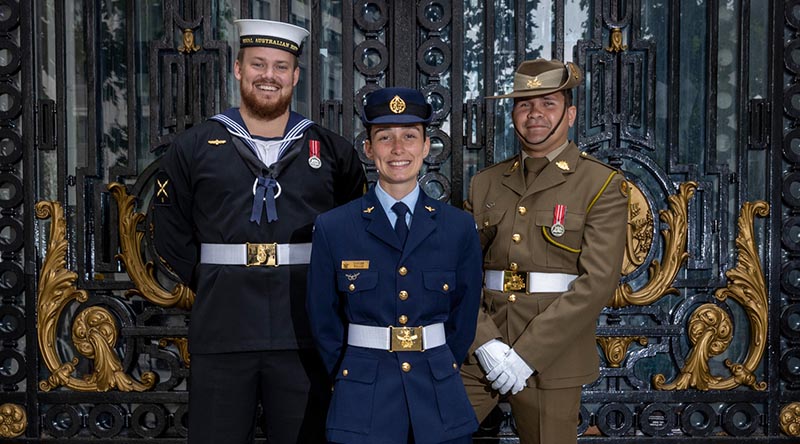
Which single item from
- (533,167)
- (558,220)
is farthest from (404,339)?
(533,167)

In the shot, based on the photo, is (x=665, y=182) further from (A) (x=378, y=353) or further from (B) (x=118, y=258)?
(B) (x=118, y=258)

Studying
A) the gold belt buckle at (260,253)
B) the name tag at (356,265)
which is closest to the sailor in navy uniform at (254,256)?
the gold belt buckle at (260,253)

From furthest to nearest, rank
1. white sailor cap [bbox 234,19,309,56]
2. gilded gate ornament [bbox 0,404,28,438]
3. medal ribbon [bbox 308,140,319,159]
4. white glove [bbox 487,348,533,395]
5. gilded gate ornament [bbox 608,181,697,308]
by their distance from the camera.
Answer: gilded gate ornament [bbox 0,404,28,438], gilded gate ornament [bbox 608,181,697,308], medal ribbon [bbox 308,140,319,159], white sailor cap [bbox 234,19,309,56], white glove [bbox 487,348,533,395]

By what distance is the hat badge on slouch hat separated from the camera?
2.59m

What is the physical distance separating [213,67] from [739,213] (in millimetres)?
2855

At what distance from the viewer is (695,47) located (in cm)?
351

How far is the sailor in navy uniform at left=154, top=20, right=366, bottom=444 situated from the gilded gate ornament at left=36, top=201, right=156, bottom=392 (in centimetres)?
124

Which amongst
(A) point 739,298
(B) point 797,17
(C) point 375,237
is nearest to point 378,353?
(C) point 375,237

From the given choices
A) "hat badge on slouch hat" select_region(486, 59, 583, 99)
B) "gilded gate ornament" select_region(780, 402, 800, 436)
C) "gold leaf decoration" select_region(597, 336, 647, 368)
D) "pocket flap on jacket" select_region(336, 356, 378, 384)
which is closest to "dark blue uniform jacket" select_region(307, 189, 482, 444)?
"pocket flap on jacket" select_region(336, 356, 378, 384)

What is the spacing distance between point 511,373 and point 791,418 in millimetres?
2050

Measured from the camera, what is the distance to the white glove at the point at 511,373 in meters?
2.40

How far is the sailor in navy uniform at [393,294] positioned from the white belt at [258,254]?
1.13 feet

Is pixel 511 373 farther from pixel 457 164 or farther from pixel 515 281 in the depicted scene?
pixel 457 164

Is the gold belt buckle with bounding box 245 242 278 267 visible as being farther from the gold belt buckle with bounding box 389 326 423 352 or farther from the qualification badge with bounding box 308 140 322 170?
the gold belt buckle with bounding box 389 326 423 352
